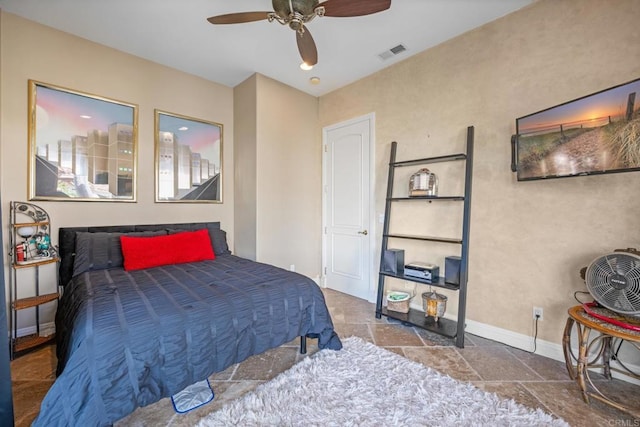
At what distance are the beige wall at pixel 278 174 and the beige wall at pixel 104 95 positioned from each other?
0.33 metres

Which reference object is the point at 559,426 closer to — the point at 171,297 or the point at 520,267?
the point at 520,267

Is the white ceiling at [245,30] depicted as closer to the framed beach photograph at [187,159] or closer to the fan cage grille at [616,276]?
the framed beach photograph at [187,159]

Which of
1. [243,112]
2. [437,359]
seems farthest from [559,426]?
[243,112]

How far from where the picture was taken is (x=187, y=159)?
3484 millimetres

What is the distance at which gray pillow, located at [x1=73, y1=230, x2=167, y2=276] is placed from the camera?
246cm

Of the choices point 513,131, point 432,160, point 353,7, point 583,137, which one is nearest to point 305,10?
point 353,7

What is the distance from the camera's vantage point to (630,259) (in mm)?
1611

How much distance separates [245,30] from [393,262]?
2.76m

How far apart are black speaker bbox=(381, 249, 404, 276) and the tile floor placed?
59cm

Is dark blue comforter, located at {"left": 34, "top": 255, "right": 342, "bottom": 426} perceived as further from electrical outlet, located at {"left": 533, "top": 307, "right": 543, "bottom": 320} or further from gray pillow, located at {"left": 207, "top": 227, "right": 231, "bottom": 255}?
electrical outlet, located at {"left": 533, "top": 307, "right": 543, "bottom": 320}

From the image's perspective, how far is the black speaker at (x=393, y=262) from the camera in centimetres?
295

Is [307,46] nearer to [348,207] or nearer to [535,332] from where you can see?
[348,207]

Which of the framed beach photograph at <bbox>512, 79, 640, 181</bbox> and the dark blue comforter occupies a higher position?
the framed beach photograph at <bbox>512, 79, 640, 181</bbox>

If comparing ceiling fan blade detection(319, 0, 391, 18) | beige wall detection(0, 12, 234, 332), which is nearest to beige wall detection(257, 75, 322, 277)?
beige wall detection(0, 12, 234, 332)
